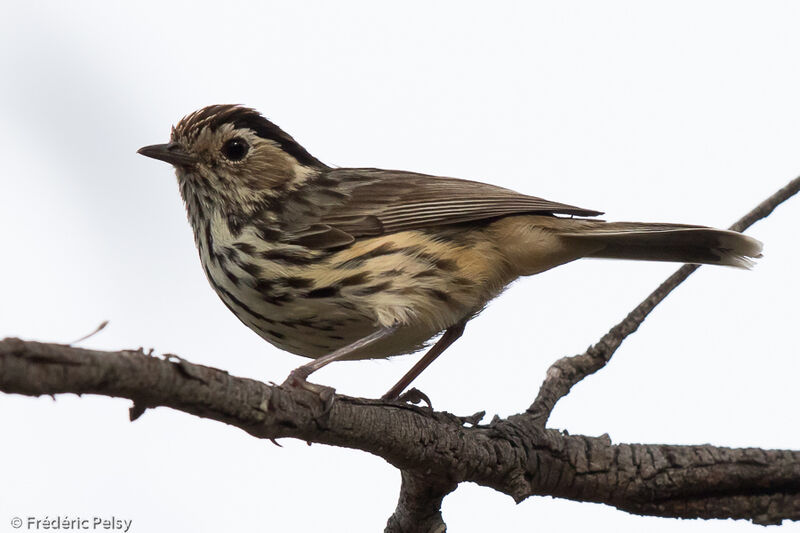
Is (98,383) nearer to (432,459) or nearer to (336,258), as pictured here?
(432,459)

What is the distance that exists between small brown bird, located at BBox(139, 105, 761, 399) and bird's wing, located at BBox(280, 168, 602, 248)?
0.01 metres

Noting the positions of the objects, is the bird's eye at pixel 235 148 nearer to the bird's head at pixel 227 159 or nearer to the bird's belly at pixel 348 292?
the bird's head at pixel 227 159

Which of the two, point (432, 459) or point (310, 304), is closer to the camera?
point (432, 459)

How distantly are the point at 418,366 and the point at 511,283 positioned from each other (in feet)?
2.91

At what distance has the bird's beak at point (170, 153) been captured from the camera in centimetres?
646

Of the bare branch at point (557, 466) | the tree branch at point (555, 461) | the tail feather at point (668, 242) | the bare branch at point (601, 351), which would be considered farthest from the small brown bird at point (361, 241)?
the bare branch at point (557, 466)

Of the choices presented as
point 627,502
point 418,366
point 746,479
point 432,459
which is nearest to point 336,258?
point 418,366

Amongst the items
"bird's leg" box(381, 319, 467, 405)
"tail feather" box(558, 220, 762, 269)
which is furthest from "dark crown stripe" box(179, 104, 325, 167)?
"tail feather" box(558, 220, 762, 269)

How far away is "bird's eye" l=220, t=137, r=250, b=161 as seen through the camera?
667 cm

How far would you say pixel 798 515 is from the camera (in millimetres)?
5129

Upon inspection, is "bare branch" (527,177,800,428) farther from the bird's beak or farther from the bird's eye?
the bird's beak

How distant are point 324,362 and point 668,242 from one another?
8.26ft

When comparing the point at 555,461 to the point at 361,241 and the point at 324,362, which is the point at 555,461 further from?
the point at 361,241

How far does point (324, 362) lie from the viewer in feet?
17.7
